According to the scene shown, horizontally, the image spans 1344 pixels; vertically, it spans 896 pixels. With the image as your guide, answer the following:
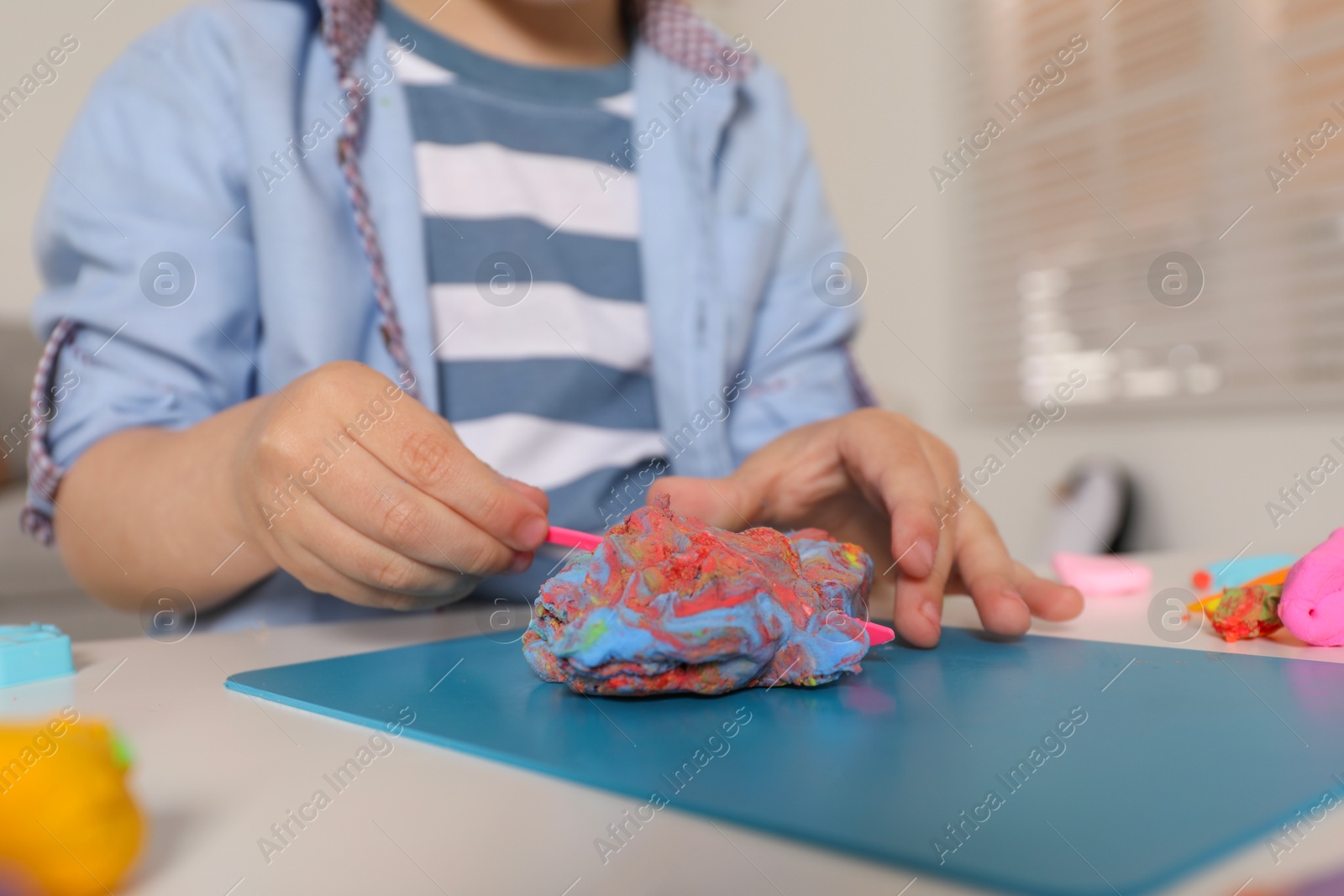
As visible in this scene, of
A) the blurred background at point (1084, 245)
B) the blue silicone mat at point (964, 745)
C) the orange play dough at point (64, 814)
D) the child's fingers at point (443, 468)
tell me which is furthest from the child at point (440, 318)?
the blurred background at point (1084, 245)

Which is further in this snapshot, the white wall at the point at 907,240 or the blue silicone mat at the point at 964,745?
the white wall at the point at 907,240

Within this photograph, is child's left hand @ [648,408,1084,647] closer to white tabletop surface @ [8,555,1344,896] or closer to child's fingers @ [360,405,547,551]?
child's fingers @ [360,405,547,551]

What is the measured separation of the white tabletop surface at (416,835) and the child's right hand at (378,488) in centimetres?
14

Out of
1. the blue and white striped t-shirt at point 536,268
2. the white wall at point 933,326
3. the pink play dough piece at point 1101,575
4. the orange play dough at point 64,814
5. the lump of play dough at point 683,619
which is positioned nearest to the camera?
the orange play dough at point 64,814

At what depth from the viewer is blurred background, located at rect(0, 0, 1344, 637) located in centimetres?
208

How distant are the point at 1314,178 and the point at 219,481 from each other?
2.25m

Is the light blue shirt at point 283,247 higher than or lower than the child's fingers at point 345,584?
higher

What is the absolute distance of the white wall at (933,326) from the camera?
2.20m

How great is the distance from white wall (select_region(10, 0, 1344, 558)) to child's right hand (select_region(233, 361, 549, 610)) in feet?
6.19

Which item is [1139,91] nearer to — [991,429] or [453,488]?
[991,429]

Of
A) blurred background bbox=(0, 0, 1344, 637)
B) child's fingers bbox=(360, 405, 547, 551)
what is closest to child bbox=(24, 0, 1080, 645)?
child's fingers bbox=(360, 405, 547, 551)

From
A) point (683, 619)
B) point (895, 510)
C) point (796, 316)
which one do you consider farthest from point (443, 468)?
point (796, 316)

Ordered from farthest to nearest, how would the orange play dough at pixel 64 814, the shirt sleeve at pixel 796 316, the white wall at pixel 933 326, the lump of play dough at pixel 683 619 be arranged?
Result: the white wall at pixel 933 326
the shirt sleeve at pixel 796 316
the lump of play dough at pixel 683 619
the orange play dough at pixel 64 814

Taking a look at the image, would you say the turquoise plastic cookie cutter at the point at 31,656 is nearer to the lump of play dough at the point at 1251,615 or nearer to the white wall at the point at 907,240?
the lump of play dough at the point at 1251,615
